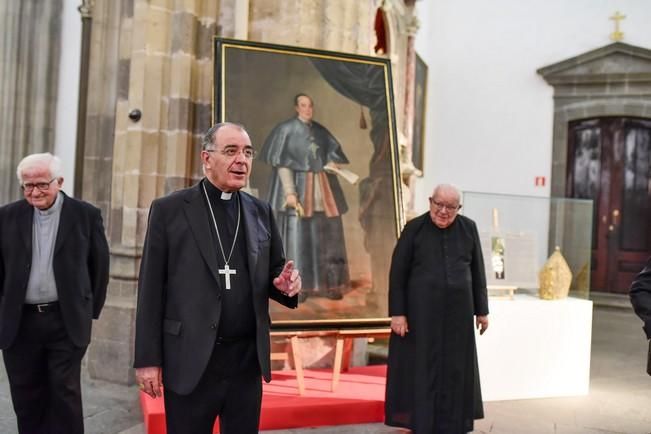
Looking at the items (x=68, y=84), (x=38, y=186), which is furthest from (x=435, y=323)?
(x=68, y=84)

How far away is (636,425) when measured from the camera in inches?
202

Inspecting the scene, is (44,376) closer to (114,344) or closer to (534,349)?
(114,344)

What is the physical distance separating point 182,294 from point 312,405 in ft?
7.88

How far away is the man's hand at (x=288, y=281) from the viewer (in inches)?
99.6

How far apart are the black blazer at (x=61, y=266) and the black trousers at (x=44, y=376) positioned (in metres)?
0.08

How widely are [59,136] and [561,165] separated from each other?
8.24m

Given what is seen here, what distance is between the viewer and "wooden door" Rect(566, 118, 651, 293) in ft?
37.6

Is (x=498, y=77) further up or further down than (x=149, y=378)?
further up

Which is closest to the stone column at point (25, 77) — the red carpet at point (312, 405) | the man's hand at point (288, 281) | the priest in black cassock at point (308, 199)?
the priest in black cassock at point (308, 199)

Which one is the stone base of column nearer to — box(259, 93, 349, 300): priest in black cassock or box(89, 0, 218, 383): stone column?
box(89, 0, 218, 383): stone column

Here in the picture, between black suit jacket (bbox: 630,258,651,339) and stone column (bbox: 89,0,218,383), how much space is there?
149 inches

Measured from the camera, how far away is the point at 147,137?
5.70 meters

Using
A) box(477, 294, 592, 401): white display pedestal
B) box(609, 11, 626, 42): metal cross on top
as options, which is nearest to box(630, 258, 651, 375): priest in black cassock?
box(477, 294, 592, 401): white display pedestal

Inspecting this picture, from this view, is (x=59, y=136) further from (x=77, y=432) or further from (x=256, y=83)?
(x=77, y=432)
